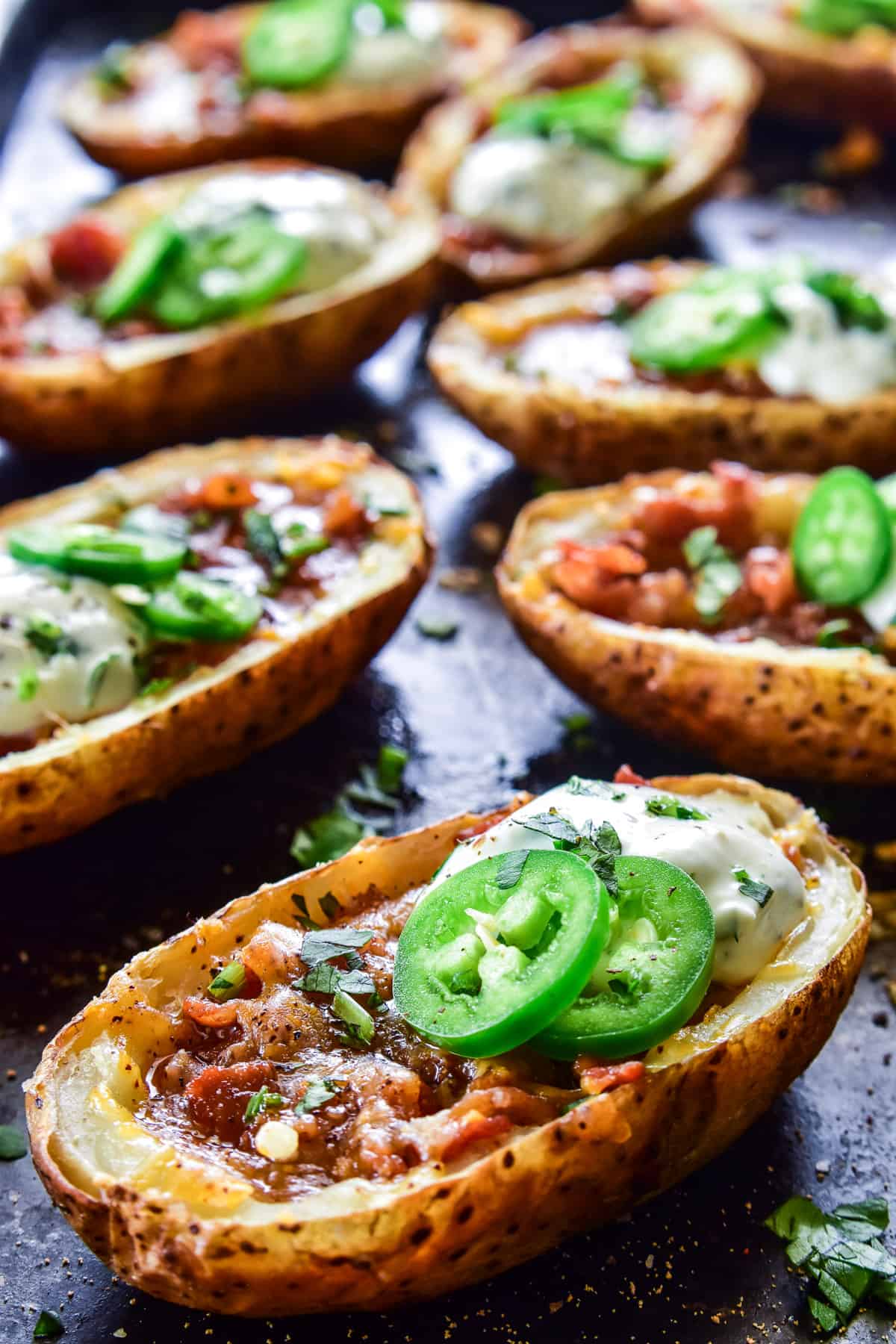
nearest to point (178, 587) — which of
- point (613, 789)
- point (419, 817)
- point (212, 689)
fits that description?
point (212, 689)

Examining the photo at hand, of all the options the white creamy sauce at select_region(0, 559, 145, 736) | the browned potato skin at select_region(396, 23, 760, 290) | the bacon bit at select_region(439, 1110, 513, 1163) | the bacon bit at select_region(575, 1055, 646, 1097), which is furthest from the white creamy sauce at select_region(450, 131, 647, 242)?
the bacon bit at select_region(439, 1110, 513, 1163)

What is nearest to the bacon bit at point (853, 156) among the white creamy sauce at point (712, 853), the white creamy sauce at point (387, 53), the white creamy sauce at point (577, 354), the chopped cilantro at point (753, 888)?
the white creamy sauce at point (387, 53)

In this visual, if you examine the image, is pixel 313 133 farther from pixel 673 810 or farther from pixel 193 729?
pixel 673 810

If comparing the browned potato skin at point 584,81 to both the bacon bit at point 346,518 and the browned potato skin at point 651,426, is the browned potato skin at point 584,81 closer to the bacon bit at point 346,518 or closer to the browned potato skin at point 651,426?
the browned potato skin at point 651,426

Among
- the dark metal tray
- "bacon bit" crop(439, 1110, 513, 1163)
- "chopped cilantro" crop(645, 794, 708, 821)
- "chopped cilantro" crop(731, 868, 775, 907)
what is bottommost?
the dark metal tray

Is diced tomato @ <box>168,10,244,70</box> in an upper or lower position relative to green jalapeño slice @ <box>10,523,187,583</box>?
upper

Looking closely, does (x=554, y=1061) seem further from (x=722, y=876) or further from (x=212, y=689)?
(x=212, y=689)

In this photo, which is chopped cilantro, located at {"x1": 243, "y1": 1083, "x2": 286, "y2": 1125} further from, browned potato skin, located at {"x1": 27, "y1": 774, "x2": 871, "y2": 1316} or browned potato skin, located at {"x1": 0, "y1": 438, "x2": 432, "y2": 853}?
browned potato skin, located at {"x1": 0, "y1": 438, "x2": 432, "y2": 853}
